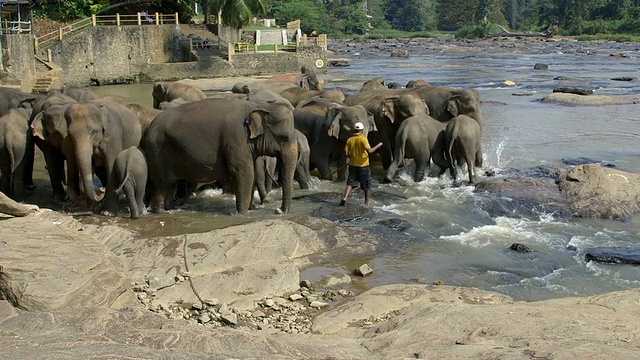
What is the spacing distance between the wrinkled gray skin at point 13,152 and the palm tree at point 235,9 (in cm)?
2979

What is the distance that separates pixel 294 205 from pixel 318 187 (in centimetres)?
165

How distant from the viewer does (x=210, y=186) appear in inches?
518

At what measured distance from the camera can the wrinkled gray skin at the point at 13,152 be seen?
11648 mm

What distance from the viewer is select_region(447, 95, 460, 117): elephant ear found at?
15.6 metres

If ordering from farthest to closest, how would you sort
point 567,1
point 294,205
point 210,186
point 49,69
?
1. point 567,1
2. point 49,69
3. point 210,186
4. point 294,205

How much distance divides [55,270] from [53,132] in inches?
202

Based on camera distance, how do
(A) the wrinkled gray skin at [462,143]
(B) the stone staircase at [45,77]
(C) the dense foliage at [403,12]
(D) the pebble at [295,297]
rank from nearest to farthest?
(D) the pebble at [295,297]
(A) the wrinkled gray skin at [462,143]
(B) the stone staircase at [45,77]
(C) the dense foliage at [403,12]

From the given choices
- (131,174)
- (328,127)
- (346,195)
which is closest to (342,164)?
(328,127)

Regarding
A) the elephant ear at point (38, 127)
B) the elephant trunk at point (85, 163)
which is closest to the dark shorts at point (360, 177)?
the elephant trunk at point (85, 163)

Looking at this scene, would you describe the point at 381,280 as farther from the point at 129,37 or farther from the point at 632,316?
the point at 129,37

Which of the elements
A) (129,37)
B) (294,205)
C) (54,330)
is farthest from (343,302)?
(129,37)

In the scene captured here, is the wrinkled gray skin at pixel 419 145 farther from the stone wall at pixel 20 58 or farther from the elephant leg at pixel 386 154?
the stone wall at pixel 20 58

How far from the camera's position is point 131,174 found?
1077 centimetres

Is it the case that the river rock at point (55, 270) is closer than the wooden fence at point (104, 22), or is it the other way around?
the river rock at point (55, 270)
